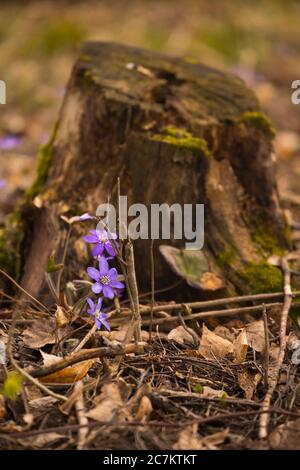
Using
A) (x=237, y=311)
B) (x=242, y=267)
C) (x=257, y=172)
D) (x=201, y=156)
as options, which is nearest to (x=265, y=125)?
(x=257, y=172)

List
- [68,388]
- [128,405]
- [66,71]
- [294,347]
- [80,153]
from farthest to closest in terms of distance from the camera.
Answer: [66,71] < [80,153] < [294,347] < [68,388] < [128,405]

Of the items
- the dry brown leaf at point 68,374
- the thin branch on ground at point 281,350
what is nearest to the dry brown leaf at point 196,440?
the thin branch on ground at point 281,350

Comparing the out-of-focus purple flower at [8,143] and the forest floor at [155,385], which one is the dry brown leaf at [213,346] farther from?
the out-of-focus purple flower at [8,143]

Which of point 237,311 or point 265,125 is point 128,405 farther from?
Answer: point 265,125

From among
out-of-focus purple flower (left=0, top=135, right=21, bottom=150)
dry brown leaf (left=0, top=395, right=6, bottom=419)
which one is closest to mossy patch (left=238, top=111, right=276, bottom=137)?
dry brown leaf (left=0, top=395, right=6, bottom=419)

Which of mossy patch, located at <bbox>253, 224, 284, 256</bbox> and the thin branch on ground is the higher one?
mossy patch, located at <bbox>253, 224, 284, 256</bbox>

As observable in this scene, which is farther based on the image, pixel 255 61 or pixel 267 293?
pixel 255 61

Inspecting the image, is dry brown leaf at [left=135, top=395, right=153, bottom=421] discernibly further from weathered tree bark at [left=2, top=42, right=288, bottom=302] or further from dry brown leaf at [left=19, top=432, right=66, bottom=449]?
weathered tree bark at [left=2, top=42, right=288, bottom=302]
